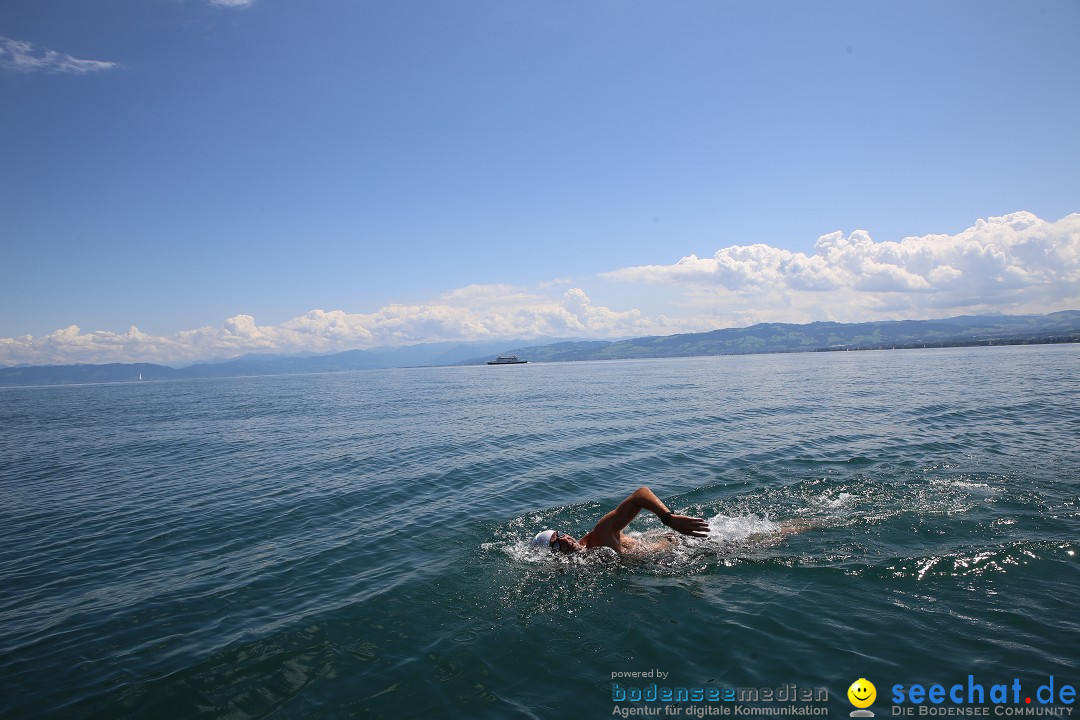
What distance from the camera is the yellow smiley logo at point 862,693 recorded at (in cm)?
704

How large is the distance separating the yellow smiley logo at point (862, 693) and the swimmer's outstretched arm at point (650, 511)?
10.7ft

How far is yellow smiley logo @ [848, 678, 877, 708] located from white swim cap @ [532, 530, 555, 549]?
7.10 meters

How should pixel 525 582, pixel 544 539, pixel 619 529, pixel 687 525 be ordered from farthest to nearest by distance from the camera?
pixel 544 539, pixel 619 529, pixel 525 582, pixel 687 525

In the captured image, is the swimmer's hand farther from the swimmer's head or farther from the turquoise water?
the swimmer's head

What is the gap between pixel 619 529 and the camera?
Answer: 1191 cm

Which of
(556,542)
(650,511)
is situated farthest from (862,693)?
(556,542)

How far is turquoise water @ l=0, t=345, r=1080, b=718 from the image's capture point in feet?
26.0

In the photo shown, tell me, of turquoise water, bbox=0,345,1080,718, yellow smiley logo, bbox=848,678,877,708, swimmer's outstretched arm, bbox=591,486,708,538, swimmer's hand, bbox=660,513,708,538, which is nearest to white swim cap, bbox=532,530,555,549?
turquoise water, bbox=0,345,1080,718

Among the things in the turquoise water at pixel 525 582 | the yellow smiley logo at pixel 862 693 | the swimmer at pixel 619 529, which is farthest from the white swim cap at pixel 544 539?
the yellow smiley logo at pixel 862 693

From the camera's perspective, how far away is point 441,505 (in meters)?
18.1

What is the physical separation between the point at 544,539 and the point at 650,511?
340 centimetres

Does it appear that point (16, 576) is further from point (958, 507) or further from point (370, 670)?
point (958, 507)

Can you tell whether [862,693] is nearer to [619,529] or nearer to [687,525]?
[687,525]

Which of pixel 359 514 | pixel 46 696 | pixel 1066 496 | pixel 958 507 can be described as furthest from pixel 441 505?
pixel 1066 496
